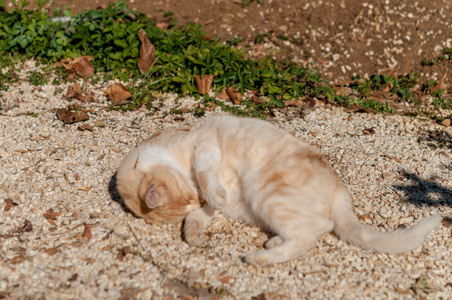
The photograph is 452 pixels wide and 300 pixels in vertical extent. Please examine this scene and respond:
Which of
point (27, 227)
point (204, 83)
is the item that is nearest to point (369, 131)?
point (204, 83)

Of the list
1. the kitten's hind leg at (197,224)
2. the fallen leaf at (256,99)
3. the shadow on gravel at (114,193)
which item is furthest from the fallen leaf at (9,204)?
the fallen leaf at (256,99)

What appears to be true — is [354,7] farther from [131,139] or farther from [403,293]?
[403,293]

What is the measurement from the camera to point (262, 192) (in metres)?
3.44

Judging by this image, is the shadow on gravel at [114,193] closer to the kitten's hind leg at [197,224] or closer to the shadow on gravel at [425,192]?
→ the kitten's hind leg at [197,224]

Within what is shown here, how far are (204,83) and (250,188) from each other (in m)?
2.27

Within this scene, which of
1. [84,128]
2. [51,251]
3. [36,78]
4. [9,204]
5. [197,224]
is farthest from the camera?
[36,78]

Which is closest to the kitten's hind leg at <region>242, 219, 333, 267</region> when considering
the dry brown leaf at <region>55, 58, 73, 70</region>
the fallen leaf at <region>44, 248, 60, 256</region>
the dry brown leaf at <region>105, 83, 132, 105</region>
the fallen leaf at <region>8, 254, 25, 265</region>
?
the fallen leaf at <region>44, 248, 60, 256</region>

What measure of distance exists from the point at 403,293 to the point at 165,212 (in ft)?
5.78

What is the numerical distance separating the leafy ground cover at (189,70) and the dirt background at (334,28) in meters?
0.18

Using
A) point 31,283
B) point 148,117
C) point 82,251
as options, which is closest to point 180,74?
point 148,117

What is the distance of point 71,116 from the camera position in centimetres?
497

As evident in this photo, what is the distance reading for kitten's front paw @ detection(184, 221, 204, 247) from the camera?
3.38 m

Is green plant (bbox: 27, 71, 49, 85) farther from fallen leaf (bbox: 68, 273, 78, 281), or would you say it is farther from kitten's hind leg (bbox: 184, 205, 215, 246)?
fallen leaf (bbox: 68, 273, 78, 281)

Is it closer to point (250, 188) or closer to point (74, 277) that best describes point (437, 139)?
point (250, 188)
